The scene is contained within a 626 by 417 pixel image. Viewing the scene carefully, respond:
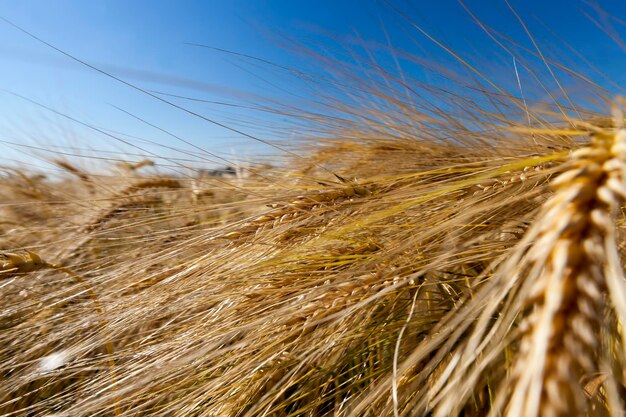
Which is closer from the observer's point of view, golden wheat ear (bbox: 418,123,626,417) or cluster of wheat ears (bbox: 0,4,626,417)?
golden wheat ear (bbox: 418,123,626,417)

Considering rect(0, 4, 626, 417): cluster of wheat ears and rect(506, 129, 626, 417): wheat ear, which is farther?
rect(0, 4, 626, 417): cluster of wheat ears

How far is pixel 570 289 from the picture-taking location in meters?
0.27

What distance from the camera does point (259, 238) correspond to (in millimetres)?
725

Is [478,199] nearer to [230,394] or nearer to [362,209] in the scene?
[362,209]

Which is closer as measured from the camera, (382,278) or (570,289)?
(570,289)

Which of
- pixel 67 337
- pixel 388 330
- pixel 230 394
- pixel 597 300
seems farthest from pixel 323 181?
pixel 67 337

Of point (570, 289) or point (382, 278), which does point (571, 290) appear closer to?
point (570, 289)

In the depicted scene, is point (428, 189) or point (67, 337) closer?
point (428, 189)

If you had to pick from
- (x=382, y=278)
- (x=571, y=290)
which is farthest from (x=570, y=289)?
(x=382, y=278)

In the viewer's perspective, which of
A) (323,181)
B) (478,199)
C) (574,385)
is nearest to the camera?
(574,385)

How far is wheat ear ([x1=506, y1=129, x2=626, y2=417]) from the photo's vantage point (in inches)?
10.0

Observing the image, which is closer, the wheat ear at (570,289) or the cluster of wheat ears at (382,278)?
the wheat ear at (570,289)

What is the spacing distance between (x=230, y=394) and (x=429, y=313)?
13.1 inches

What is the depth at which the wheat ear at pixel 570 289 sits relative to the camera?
253 millimetres
